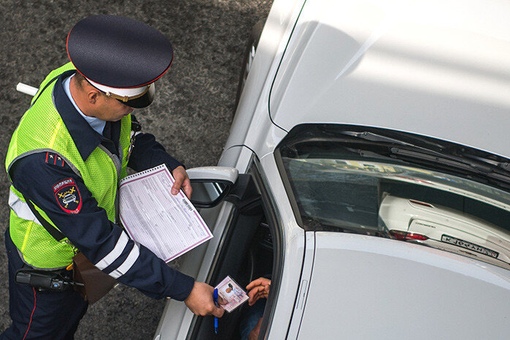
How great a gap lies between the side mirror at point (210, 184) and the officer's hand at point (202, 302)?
1.27 ft

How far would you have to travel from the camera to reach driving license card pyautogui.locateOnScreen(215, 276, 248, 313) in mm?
2445

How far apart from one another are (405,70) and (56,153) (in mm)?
1348

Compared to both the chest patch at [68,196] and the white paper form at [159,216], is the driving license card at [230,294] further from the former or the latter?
the chest patch at [68,196]

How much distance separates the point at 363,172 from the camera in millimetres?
2691

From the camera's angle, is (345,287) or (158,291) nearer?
(345,287)

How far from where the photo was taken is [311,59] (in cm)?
291

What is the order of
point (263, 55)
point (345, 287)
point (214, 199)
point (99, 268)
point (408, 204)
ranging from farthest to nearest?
point (263, 55) → point (214, 199) → point (408, 204) → point (99, 268) → point (345, 287)

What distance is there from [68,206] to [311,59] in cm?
115

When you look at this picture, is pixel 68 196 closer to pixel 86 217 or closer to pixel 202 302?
pixel 86 217

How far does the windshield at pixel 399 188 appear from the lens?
2498 millimetres

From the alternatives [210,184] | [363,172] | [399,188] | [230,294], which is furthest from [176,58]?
[230,294]

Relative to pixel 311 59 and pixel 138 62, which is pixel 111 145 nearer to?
pixel 138 62

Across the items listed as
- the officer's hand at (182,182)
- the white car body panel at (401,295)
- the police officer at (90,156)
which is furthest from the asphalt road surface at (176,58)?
the white car body panel at (401,295)

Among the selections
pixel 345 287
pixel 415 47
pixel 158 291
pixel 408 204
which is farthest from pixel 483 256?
pixel 158 291
